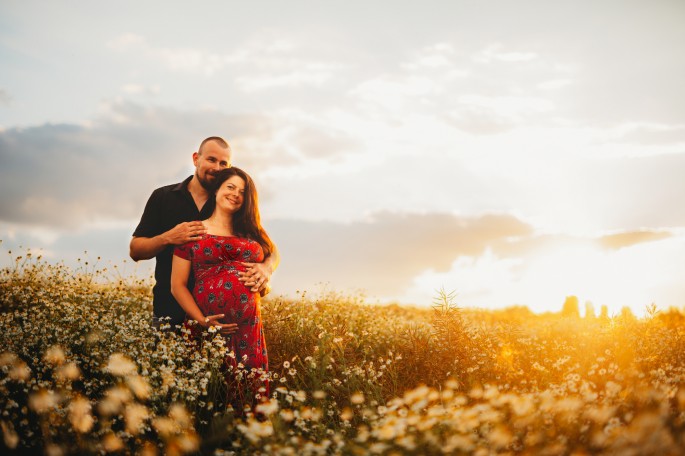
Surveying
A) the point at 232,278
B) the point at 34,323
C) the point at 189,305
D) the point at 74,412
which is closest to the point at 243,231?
the point at 232,278

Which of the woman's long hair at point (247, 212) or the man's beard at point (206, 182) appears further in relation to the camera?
the man's beard at point (206, 182)

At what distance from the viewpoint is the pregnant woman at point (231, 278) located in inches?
267

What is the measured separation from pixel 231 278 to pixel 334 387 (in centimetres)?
235

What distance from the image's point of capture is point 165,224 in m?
7.82

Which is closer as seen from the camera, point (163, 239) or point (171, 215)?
point (163, 239)

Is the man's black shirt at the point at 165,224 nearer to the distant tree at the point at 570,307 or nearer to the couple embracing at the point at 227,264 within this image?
the couple embracing at the point at 227,264

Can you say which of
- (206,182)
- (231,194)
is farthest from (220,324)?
(206,182)

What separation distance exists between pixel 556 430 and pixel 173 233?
501 centimetres

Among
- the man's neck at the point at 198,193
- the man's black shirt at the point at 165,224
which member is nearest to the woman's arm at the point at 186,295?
the man's black shirt at the point at 165,224

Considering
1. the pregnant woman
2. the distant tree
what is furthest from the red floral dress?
the distant tree

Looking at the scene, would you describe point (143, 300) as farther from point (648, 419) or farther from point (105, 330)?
point (648, 419)

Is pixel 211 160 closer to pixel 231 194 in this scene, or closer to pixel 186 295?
pixel 231 194

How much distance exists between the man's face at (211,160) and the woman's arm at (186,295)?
1.51 meters

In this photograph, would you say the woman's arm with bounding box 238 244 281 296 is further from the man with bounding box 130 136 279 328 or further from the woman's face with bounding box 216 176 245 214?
the woman's face with bounding box 216 176 245 214
